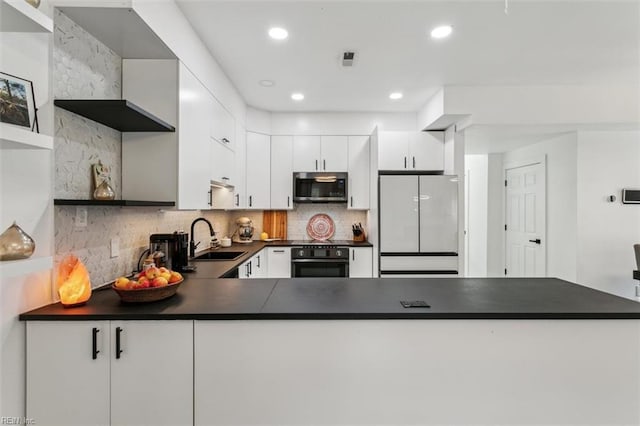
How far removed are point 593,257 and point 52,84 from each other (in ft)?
17.0

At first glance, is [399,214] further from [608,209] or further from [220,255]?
[608,209]

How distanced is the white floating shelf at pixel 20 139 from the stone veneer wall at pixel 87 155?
399mm

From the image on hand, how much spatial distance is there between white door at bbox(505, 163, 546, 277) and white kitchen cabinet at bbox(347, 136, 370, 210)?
2.50m

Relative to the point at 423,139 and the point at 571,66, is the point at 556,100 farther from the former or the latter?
the point at 423,139

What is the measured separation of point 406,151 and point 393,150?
16cm

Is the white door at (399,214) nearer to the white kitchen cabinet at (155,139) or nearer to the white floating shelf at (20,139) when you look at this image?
the white kitchen cabinet at (155,139)

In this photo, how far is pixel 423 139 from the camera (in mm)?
3803

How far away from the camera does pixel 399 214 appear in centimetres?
355

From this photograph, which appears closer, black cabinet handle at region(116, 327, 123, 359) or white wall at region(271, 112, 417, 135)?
black cabinet handle at region(116, 327, 123, 359)

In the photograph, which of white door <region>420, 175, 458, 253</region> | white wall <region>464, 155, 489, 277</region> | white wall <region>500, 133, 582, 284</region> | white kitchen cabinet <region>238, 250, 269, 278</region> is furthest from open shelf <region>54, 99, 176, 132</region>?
white wall <region>464, 155, 489, 277</region>

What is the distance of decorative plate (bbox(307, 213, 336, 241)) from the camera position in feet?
14.5

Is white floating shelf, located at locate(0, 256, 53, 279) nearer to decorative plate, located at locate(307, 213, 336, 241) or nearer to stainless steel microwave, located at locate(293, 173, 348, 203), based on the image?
stainless steel microwave, located at locate(293, 173, 348, 203)

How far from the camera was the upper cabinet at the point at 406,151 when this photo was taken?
149 inches

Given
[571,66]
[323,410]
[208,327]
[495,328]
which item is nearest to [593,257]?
[571,66]
